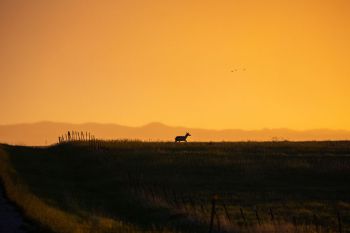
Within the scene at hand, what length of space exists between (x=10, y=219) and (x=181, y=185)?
29.5 m

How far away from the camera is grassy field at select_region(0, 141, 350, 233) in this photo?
3594 centimetres

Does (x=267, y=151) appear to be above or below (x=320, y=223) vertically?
above

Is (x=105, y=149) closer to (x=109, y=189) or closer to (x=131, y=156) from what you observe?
(x=131, y=156)

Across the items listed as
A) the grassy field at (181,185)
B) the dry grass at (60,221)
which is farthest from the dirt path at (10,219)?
the grassy field at (181,185)

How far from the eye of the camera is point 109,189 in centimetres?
5391

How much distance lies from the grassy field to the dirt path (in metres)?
0.60

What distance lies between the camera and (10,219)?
29953 mm

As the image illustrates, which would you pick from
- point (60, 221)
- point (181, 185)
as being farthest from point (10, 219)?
point (181, 185)

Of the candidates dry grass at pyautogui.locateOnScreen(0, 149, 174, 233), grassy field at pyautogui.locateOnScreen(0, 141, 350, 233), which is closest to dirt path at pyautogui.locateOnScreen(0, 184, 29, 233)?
dry grass at pyautogui.locateOnScreen(0, 149, 174, 233)

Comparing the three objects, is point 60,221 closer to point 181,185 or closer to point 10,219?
point 10,219

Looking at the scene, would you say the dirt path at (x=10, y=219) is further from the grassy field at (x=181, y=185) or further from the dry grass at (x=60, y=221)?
the grassy field at (x=181, y=185)

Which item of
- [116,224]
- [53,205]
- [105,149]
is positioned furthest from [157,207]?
[105,149]

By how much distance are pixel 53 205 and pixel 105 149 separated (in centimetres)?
3656

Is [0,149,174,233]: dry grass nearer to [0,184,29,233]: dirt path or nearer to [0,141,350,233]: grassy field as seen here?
[0,141,350,233]: grassy field
